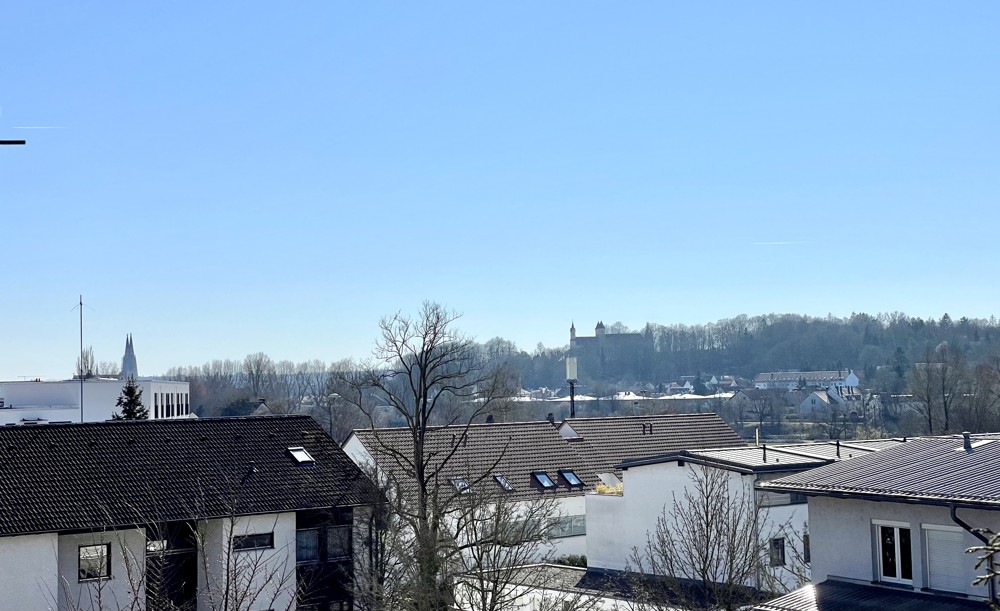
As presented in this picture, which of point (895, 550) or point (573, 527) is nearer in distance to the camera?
point (895, 550)

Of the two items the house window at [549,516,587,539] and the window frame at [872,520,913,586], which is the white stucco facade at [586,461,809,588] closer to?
the house window at [549,516,587,539]

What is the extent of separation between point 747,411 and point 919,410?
197 ft

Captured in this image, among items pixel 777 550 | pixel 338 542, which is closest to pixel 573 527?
pixel 338 542

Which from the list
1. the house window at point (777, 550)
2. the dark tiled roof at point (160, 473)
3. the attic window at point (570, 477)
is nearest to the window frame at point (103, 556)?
the dark tiled roof at point (160, 473)

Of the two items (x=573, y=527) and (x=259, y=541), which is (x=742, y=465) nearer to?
(x=573, y=527)

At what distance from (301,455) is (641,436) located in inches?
715

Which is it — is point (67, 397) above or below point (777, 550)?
above

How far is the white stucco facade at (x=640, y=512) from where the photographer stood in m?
31.8

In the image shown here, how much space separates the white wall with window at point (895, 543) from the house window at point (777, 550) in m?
11.0

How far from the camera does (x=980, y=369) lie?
99.3 metres

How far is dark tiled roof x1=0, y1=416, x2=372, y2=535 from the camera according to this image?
30078mm

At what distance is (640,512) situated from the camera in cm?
3512

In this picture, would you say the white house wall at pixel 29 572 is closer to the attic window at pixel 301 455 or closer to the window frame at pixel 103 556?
the window frame at pixel 103 556

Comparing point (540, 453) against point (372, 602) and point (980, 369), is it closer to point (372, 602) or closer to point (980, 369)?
point (372, 602)
